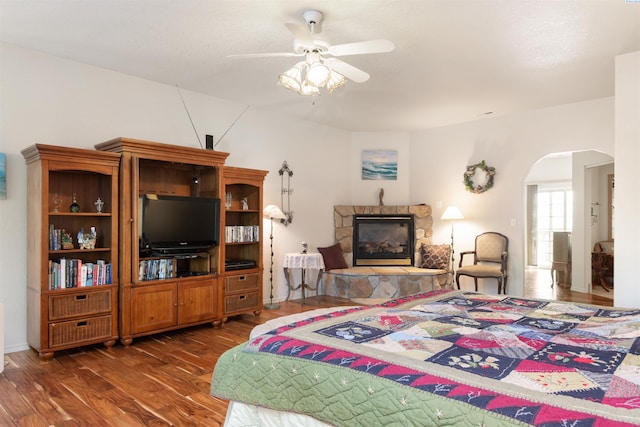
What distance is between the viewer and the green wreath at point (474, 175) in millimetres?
6293

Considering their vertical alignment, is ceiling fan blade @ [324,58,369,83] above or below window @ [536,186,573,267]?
above

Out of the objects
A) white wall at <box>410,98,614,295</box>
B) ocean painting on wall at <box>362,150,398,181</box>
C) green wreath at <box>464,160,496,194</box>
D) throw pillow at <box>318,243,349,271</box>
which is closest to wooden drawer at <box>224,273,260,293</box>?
throw pillow at <box>318,243,349,271</box>

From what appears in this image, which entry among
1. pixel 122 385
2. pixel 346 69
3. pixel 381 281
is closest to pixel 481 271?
pixel 381 281

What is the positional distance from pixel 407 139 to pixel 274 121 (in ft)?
8.12

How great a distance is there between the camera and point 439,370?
143cm

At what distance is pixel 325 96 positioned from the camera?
523 cm

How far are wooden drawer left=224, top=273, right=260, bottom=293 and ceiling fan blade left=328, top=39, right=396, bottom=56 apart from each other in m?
2.87

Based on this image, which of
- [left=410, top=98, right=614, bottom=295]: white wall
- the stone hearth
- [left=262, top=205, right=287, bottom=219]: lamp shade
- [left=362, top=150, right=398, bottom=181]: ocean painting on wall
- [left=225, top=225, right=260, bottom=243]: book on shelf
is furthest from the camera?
[left=362, top=150, right=398, bottom=181]: ocean painting on wall

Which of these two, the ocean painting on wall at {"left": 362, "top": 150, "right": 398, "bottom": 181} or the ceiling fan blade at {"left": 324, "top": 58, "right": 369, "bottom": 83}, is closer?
the ceiling fan blade at {"left": 324, "top": 58, "right": 369, "bottom": 83}

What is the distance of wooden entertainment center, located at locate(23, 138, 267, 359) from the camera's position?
3.59 m

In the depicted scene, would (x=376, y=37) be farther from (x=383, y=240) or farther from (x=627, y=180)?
(x=383, y=240)

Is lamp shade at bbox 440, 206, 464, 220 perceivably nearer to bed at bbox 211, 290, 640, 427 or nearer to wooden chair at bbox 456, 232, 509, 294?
wooden chair at bbox 456, 232, 509, 294

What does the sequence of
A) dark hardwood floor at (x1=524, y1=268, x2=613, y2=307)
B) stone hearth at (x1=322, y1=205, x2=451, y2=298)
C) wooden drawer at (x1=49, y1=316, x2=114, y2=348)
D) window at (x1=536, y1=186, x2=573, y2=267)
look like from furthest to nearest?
window at (x1=536, y1=186, x2=573, y2=267), stone hearth at (x1=322, y1=205, x2=451, y2=298), dark hardwood floor at (x1=524, y1=268, x2=613, y2=307), wooden drawer at (x1=49, y1=316, x2=114, y2=348)

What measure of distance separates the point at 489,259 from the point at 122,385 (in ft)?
16.3
